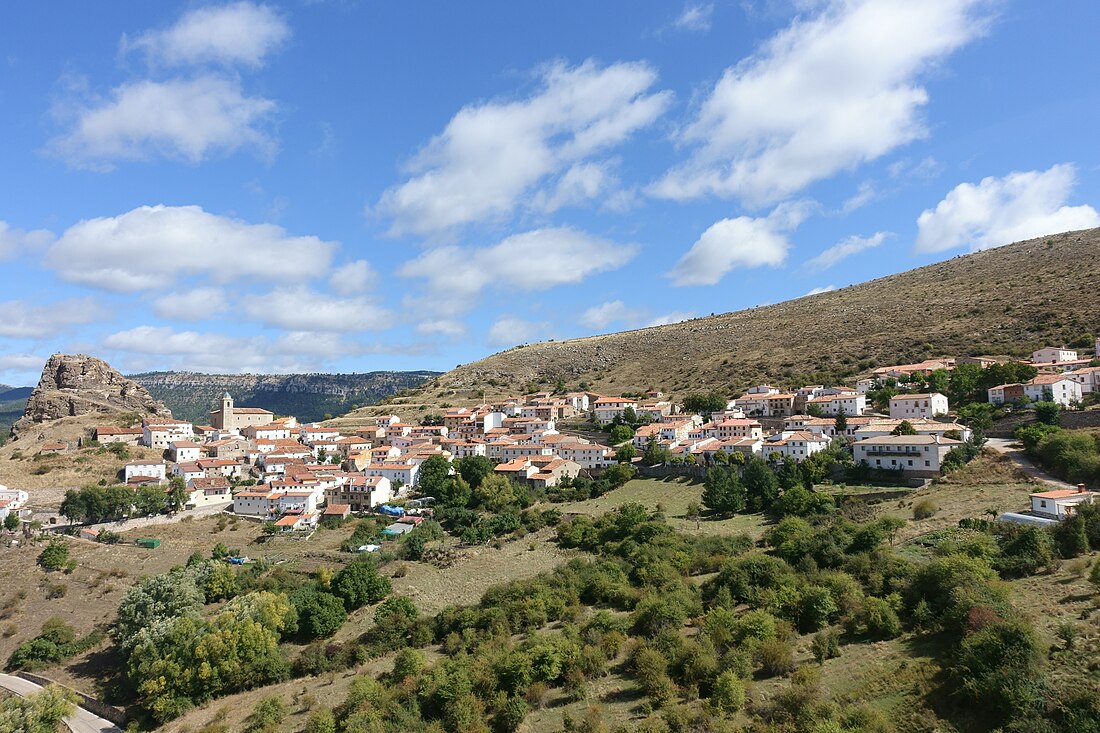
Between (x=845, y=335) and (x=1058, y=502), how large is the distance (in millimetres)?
60723

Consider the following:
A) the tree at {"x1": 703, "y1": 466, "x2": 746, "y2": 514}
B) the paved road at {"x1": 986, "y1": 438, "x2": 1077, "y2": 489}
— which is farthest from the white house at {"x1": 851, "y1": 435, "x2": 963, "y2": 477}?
the tree at {"x1": 703, "y1": 466, "x2": 746, "y2": 514}

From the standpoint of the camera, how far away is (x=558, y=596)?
3120 centimetres

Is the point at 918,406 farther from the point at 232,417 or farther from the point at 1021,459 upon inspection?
the point at 232,417

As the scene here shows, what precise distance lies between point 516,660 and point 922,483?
2735 cm

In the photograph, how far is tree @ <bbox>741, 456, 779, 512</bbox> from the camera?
1593 inches

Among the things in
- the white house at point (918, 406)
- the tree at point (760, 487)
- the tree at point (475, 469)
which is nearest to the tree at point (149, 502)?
the tree at point (475, 469)

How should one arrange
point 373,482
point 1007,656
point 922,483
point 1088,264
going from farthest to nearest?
point 1088,264 → point 373,482 → point 922,483 → point 1007,656

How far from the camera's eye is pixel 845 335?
85812mm

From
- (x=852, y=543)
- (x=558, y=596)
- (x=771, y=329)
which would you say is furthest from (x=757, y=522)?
(x=771, y=329)

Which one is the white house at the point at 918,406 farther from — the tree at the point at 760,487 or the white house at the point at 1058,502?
the white house at the point at 1058,502

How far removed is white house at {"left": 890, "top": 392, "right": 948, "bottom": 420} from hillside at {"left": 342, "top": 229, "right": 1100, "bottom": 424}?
16630 mm

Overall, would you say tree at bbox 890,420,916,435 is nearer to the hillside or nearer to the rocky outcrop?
the hillside

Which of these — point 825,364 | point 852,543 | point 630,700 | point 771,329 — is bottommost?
point 630,700

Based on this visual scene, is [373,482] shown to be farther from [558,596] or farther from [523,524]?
[558,596]
